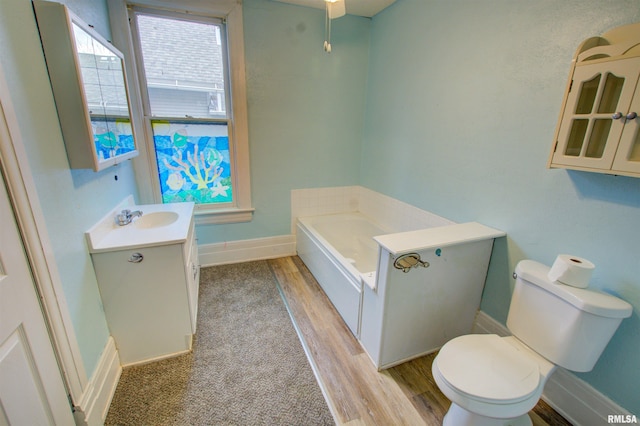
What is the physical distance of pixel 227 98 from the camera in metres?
2.55

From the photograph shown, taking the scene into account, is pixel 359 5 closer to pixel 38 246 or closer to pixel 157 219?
pixel 157 219

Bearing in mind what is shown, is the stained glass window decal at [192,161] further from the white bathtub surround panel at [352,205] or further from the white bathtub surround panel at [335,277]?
the white bathtub surround panel at [335,277]

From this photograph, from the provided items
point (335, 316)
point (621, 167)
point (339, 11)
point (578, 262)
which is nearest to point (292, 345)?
point (335, 316)

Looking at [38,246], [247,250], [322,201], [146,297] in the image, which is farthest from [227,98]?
[38,246]

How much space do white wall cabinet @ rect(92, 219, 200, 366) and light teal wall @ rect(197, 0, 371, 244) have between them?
1.17 metres

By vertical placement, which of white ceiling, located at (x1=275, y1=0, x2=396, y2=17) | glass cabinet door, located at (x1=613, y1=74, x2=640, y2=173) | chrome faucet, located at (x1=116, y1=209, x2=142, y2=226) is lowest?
chrome faucet, located at (x1=116, y1=209, x2=142, y2=226)

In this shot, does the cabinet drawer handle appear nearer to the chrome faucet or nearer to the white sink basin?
the chrome faucet

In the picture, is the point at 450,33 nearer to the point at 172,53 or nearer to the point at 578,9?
the point at 578,9

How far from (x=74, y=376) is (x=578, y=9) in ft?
9.05

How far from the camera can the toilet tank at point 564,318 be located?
1.12 metres

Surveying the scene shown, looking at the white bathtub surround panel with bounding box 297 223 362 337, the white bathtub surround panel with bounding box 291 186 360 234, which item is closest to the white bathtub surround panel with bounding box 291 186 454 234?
the white bathtub surround panel with bounding box 291 186 360 234

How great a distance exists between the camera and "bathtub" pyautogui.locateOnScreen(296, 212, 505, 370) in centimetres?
152

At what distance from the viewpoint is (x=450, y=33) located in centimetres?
187

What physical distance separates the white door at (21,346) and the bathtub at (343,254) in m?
1.48
